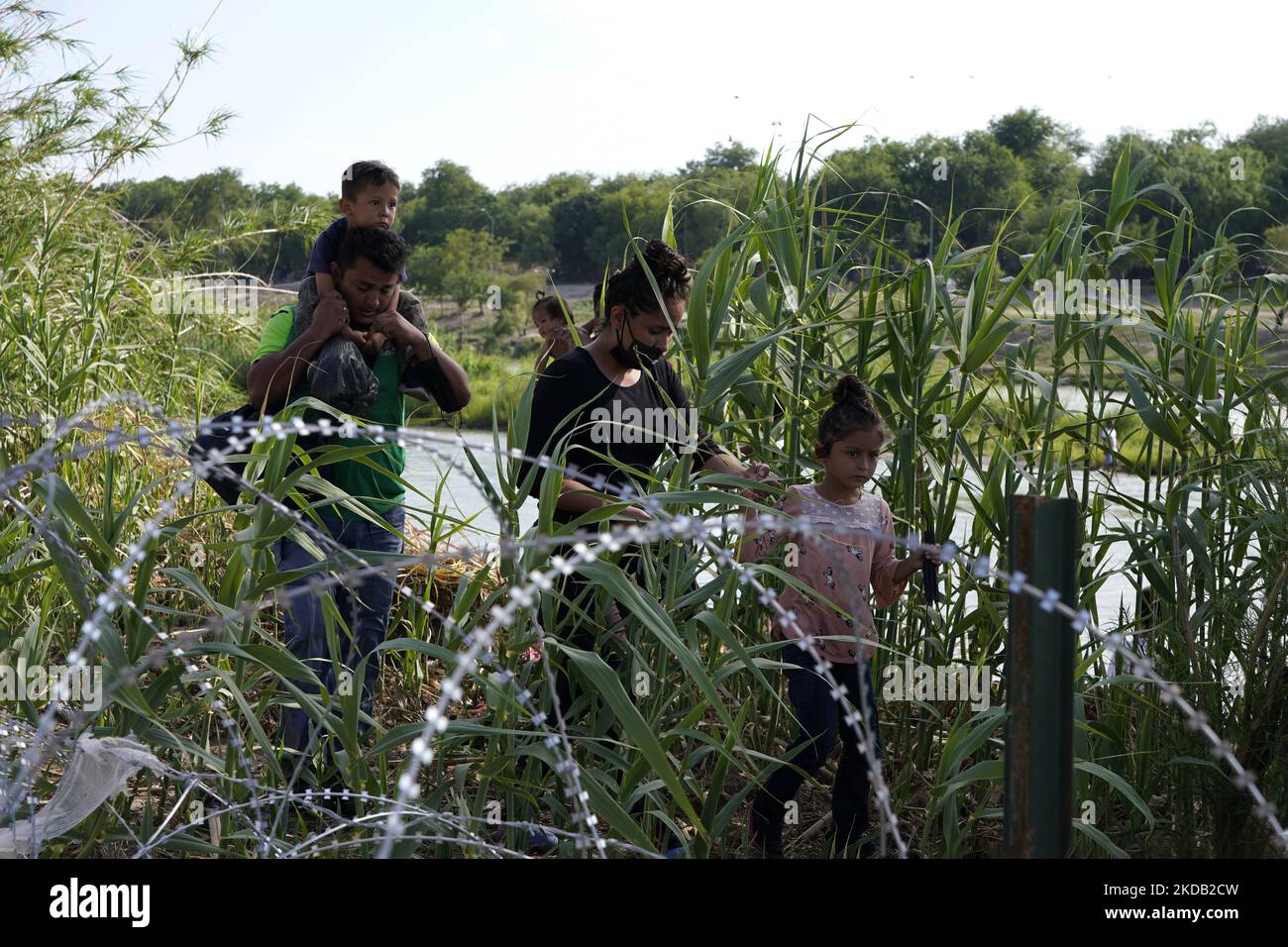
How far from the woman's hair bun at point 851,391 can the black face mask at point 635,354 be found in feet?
1.44

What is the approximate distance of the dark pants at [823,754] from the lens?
242 centimetres

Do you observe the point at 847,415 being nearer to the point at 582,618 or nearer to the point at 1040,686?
the point at 582,618

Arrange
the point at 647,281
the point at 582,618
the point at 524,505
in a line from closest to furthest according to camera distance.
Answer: the point at 582,618 < the point at 647,281 < the point at 524,505

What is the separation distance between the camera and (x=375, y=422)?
2834mm

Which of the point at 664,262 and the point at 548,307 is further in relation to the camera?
the point at 548,307

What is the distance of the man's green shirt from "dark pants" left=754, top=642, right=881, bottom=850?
3.37ft

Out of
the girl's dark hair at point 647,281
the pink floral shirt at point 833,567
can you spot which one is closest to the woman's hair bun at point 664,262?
the girl's dark hair at point 647,281

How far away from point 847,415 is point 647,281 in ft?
1.78

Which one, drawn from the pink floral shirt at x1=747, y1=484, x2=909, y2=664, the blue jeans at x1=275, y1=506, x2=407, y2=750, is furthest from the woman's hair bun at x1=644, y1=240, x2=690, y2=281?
the blue jeans at x1=275, y1=506, x2=407, y2=750

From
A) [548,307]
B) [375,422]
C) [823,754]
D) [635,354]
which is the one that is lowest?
[823,754]

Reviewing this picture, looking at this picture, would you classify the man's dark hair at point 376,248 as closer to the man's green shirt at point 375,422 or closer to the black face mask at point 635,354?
the man's green shirt at point 375,422

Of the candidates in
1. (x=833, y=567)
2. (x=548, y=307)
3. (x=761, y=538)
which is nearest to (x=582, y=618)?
(x=761, y=538)

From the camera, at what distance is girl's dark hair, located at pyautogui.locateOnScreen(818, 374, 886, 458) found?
252 cm

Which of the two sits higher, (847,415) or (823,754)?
(847,415)
